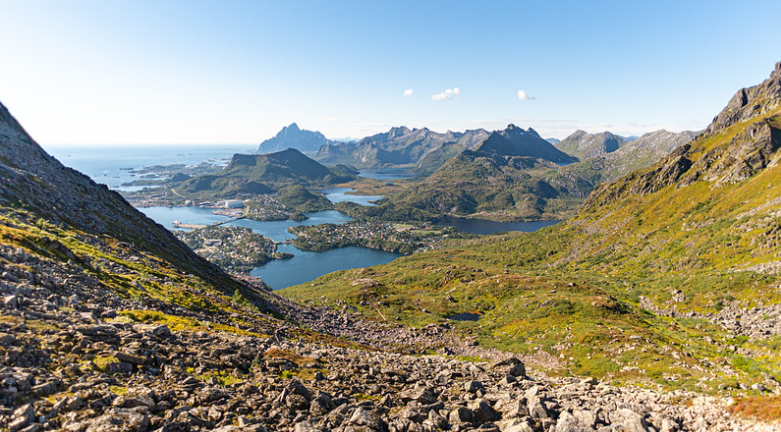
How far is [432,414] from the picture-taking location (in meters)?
20.7

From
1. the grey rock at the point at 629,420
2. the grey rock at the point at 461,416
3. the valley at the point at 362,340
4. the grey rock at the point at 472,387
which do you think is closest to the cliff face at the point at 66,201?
the valley at the point at 362,340

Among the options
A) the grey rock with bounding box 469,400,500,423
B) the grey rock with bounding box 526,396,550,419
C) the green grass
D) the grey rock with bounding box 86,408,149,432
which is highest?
the grey rock with bounding box 86,408,149,432

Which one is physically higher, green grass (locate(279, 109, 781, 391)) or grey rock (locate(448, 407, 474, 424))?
grey rock (locate(448, 407, 474, 424))

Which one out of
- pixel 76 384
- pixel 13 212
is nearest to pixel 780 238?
pixel 76 384

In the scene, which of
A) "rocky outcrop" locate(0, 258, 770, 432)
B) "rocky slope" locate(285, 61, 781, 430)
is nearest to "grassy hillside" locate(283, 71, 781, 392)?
"rocky slope" locate(285, 61, 781, 430)

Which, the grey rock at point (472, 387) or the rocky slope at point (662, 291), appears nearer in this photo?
the grey rock at point (472, 387)

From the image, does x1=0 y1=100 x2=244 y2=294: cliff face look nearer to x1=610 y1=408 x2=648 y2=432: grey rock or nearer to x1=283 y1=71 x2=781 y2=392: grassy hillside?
x1=283 y1=71 x2=781 y2=392: grassy hillside

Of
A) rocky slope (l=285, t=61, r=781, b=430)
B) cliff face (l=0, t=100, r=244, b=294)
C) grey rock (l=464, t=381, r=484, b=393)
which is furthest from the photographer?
cliff face (l=0, t=100, r=244, b=294)

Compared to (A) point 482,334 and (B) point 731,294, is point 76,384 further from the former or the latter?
(B) point 731,294

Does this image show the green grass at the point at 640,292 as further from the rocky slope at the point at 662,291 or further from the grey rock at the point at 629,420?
the grey rock at the point at 629,420

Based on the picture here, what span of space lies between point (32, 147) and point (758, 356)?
5920 inches

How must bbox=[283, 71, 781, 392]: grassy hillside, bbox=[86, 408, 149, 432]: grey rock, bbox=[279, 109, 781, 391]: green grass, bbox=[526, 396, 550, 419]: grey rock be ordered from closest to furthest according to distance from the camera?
bbox=[86, 408, 149, 432]: grey rock, bbox=[526, 396, 550, 419]: grey rock, bbox=[279, 109, 781, 391]: green grass, bbox=[283, 71, 781, 392]: grassy hillside

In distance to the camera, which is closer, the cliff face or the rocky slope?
the rocky slope

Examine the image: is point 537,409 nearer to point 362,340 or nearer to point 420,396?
point 420,396
